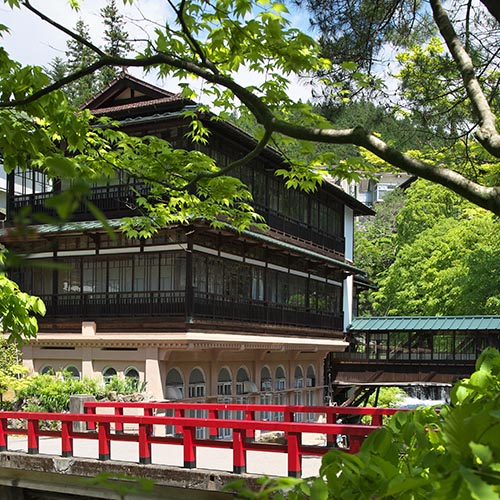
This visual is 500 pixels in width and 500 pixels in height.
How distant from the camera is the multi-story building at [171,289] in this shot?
75.0ft

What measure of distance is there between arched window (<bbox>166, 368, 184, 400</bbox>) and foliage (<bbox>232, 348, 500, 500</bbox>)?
2079 cm

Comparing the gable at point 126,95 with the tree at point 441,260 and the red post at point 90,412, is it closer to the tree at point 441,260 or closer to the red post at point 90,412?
the red post at point 90,412

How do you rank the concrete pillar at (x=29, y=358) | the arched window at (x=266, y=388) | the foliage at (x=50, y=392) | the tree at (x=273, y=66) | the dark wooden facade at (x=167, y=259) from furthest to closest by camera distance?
the arched window at (x=266, y=388), the concrete pillar at (x=29, y=358), the dark wooden facade at (x=167, y=259), the foliage at (x=50, y=392), the tree at (x=273, y=66)

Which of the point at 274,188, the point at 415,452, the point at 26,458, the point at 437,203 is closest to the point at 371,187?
the point at 437,203

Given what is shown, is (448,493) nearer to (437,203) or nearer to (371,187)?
(437,203)

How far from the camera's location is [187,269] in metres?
22.7

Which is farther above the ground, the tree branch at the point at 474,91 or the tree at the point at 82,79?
the tree at the point at 82,79

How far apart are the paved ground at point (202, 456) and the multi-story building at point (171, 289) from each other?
727 centimetres

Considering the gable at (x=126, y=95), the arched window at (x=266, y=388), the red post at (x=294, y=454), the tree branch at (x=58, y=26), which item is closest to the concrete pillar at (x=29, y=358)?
the gable at (x=126, y=95)

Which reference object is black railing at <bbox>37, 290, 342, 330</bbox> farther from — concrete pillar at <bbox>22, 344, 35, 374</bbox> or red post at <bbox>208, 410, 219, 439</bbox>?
red post at <bbox>208, 410, 219, 439</bbox>

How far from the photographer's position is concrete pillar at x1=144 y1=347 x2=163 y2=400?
2262 cm

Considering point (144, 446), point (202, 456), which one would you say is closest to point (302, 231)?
point (202, 456)

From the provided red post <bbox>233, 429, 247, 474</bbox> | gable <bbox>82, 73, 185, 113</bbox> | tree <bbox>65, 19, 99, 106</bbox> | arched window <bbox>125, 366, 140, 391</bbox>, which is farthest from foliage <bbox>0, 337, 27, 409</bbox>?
tree <bbox>65, 19, 99, 106</bbox>

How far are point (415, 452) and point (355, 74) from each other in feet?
18.1
